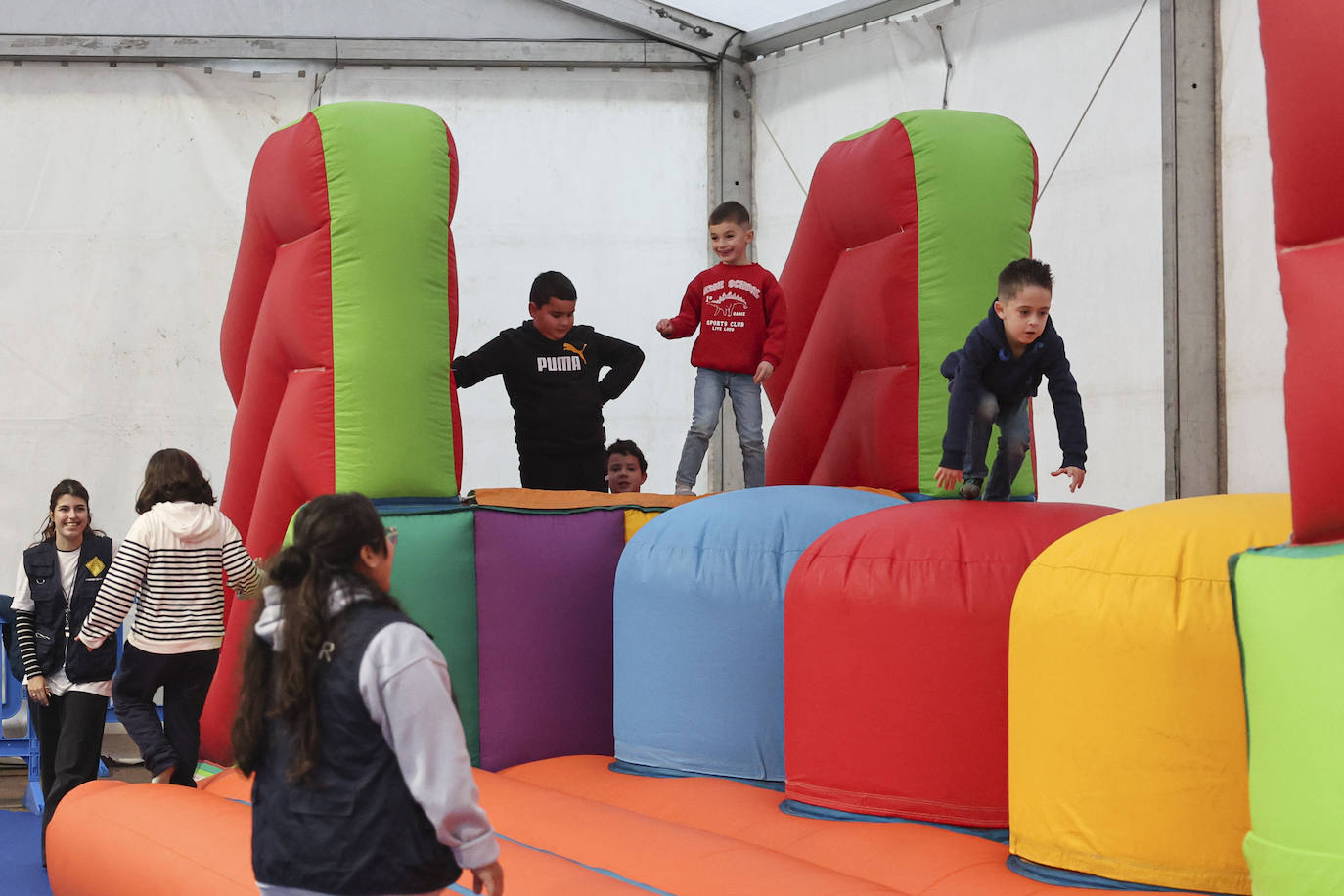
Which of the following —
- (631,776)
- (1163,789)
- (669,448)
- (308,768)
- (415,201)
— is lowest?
(631,776)

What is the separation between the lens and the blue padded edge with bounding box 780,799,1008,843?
2635 millimetres

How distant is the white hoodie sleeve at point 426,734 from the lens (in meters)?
1.62

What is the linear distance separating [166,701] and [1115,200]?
3.76 metres

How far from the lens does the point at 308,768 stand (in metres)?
1.65

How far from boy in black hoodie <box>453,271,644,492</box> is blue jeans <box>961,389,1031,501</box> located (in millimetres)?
1392

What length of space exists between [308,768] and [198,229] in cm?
488

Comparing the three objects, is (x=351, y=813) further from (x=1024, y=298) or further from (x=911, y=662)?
(x=1024, y=298)

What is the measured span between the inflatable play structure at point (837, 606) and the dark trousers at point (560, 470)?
39 centimetres

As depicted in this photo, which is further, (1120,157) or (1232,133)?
(1120,157)

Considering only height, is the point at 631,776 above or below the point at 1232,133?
below

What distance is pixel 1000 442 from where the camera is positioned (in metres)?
3.21

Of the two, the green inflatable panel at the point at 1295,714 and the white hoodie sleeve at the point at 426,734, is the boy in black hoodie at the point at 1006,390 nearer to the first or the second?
the green inflatable panel at the point at 1295,714

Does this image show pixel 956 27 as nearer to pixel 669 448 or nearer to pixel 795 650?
pixel 669 448

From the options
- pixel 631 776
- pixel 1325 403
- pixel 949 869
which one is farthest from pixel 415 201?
pixel 1325 403
